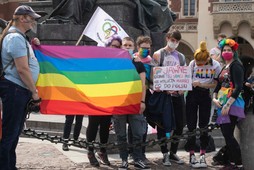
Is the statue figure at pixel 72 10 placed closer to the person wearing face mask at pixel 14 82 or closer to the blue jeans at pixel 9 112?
the person wearing face mask at pixel 14 82

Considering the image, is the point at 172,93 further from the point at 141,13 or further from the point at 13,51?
the point at 141,13

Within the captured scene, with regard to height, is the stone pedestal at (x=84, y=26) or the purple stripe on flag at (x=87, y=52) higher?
the stone pedestal at (x=84, y=26)

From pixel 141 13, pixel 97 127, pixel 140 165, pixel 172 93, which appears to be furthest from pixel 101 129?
pixel 141 13

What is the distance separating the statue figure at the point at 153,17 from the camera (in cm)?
1027

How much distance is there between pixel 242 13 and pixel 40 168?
2787 centimetres

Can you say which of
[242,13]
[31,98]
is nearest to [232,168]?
[31,98]

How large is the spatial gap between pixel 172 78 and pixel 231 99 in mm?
838

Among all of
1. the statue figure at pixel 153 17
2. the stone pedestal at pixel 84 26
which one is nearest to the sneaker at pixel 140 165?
the stone pedestal at pixel 84 26

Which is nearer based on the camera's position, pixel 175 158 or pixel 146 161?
pixel 146 161

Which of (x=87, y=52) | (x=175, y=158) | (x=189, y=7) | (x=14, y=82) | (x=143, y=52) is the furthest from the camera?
(x=189, y=7)

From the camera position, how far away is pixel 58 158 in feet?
20.5

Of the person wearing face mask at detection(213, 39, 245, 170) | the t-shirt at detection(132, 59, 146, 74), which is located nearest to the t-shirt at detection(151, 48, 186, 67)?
the t-shirt at detection(132, 59, 146, 74)

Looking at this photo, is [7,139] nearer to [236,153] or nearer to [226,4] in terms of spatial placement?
[236,153]

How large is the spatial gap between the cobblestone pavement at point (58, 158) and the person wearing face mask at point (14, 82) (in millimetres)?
1213
